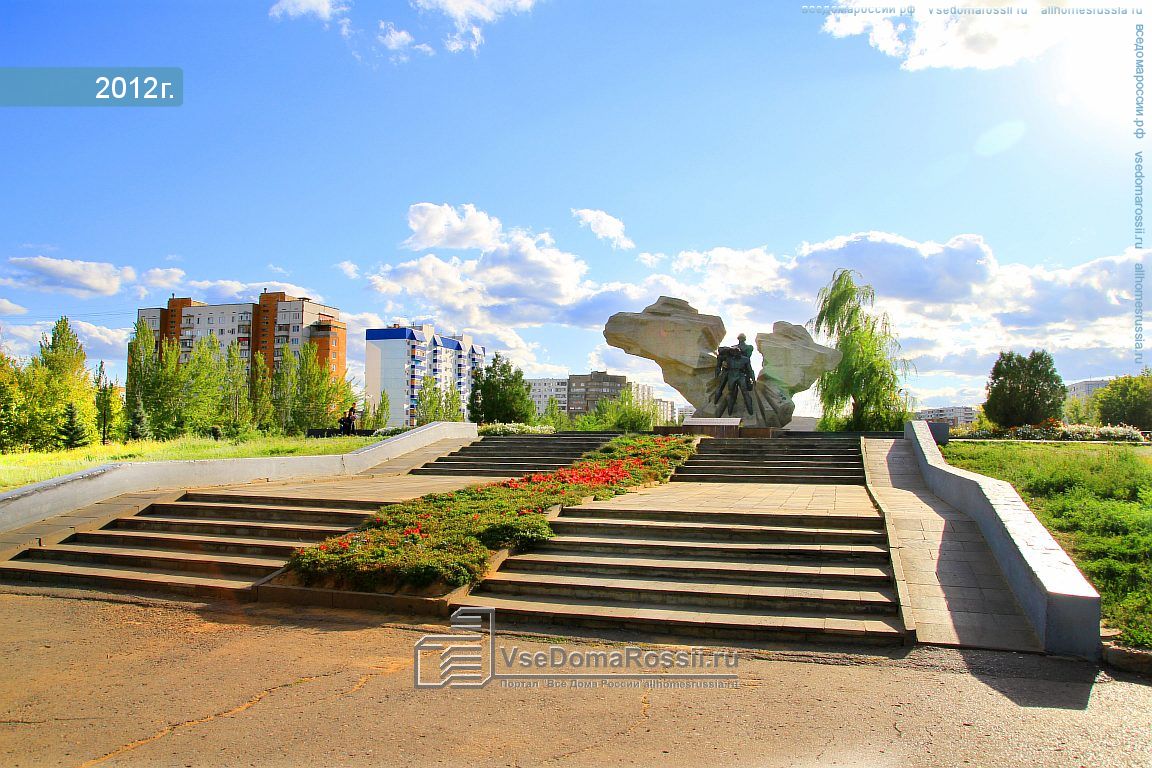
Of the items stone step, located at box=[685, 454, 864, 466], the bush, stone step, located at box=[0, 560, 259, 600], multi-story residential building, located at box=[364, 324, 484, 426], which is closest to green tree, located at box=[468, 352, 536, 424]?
the bush

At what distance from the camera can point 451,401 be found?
50594 millimetres

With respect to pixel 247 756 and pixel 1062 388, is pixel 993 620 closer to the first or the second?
pixel 247 756

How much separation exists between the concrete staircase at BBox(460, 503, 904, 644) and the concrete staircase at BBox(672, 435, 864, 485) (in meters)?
4.82

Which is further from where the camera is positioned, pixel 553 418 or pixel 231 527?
pixel 553 418

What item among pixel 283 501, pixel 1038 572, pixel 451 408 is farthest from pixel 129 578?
pixel 451 408

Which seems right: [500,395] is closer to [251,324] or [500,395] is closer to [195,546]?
[195,546]

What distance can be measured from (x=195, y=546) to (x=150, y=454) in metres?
7.26

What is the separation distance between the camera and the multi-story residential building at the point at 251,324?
72312 mm

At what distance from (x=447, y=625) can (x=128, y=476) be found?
300 inches

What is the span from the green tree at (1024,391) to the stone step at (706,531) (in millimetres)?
24746

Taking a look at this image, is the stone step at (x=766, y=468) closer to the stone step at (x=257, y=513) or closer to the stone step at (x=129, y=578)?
the stone step at (x=257, y=513)

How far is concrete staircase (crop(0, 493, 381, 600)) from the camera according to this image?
8.04 m

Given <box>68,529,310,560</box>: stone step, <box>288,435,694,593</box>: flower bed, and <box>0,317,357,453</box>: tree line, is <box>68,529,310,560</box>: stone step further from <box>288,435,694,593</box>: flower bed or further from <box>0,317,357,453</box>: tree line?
<box>0,317,357,453</box>: tree line

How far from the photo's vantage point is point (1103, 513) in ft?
25.8
